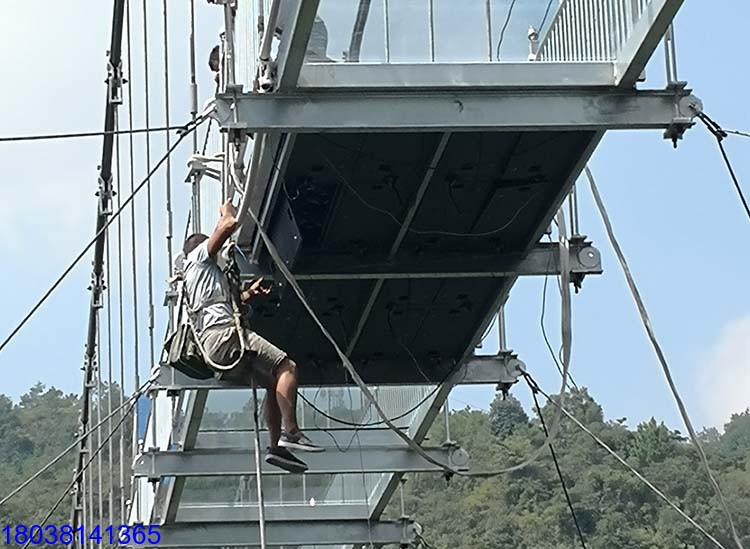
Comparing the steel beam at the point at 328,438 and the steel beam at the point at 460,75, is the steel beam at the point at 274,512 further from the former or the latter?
→ the steel beam at the point at 460,75

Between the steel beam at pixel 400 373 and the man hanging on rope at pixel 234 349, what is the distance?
360 centimetres

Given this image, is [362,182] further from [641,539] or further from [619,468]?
[619,468]

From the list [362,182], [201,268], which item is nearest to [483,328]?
[362,182]

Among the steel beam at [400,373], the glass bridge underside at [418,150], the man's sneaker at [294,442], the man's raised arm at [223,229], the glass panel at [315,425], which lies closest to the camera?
the glass bridge underside at [418,150]

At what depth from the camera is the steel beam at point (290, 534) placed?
1864 cm

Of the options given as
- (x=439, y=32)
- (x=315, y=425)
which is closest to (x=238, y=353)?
(x=439, y=32)

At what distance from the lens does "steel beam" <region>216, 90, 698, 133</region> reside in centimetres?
995

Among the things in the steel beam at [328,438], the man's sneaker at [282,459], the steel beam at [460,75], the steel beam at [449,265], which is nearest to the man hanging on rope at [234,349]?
the man's sneaker at [282,459]

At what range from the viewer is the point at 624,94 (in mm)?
10102

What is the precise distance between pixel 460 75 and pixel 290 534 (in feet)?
31.2

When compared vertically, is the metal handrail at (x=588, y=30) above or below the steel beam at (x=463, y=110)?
above

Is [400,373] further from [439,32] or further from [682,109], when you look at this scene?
[682,109]

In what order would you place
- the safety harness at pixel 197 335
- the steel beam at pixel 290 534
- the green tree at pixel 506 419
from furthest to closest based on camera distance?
the green tree at pixel 506 419 < the steel beam at pixel 290 534 < the safety harness at pixel 197 335

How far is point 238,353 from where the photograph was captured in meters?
10.3
